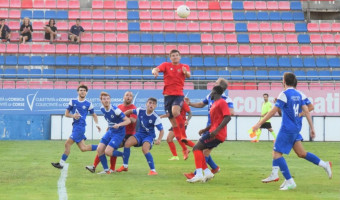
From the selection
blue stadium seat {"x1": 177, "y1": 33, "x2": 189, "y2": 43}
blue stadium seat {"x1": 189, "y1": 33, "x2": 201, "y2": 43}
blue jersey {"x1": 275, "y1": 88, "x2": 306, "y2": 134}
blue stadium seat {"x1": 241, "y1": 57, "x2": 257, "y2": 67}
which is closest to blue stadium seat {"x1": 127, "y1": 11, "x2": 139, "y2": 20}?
blue stadium seat {"x1": 177, "y1": 33, "x2": 189, "y2": 43}

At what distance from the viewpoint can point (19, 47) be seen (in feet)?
115

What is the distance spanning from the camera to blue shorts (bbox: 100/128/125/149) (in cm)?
1439

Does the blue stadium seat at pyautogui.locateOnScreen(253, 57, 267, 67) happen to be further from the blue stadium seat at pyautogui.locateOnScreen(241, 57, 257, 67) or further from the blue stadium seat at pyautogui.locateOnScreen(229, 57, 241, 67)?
the blue stadium seat at pyautogui.locateOnScreen(229, 57, 241, 67)

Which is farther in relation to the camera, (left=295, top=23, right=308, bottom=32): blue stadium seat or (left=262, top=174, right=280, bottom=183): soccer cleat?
(left=295, top=23, right=308, bottom=32): blue stadium seat

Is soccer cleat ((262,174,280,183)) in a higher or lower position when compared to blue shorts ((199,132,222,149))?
lower

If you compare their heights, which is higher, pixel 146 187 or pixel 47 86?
pixel 47 86

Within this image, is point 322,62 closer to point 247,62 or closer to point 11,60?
point 247,62

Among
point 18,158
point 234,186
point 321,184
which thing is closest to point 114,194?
point 234,186

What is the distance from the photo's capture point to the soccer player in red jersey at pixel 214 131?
12.0 m

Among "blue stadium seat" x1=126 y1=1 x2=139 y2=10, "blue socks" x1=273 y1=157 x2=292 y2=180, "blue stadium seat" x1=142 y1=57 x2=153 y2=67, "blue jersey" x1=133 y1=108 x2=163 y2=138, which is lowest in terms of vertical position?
"blue socks" x1=273 y1=157 x2=292 y2=180

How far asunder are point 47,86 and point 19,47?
5.02m

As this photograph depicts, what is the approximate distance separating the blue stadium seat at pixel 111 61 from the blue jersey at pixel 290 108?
77.3 feet

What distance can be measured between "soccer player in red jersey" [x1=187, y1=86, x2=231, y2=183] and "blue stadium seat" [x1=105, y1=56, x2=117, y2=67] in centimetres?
2249

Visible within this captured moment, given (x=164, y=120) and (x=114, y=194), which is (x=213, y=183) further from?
(x=164, y=120)
